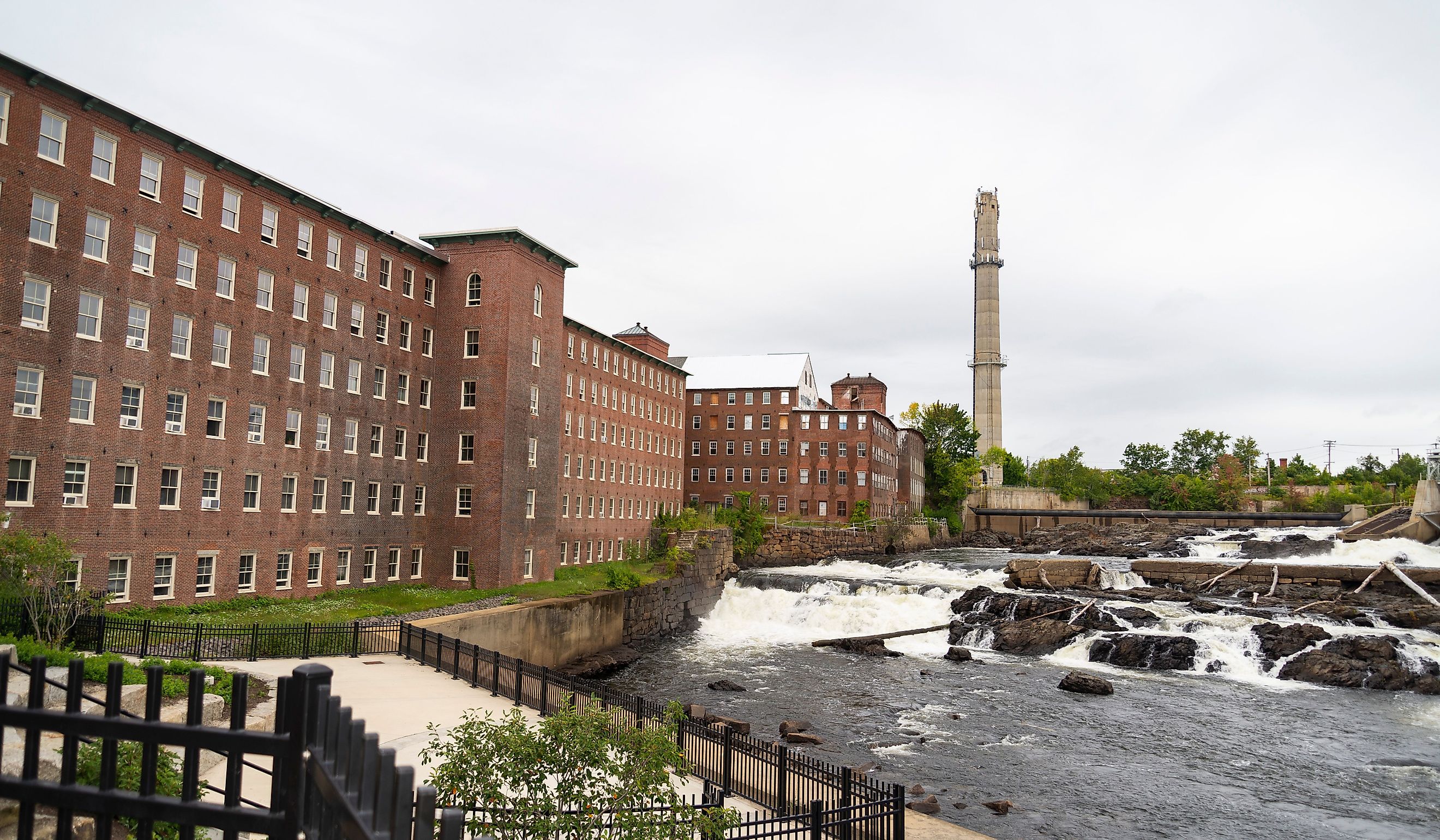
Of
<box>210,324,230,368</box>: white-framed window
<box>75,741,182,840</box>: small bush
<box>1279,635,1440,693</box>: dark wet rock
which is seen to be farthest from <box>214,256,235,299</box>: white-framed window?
<box>1279,635,1440,693</box>: dark wet rock

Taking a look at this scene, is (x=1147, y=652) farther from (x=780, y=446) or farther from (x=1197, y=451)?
(x=1197, y=451)

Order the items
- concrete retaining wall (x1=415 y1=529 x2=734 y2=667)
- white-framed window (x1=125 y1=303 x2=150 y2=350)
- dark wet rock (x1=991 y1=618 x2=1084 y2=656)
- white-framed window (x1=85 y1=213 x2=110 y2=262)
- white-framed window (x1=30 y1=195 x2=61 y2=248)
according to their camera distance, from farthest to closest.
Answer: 1. dark wet rock (x1=991 y1=618 x2=1084 y2=656)
2. concrete retaining wall (x1=415 y1=529 x2=734 y2=667)
3. white-framed window (x1=125 y1=303 x2=150 y2=350)
4. white-framed window (x1=85 y1=213 x2=110 y2=262)
5. white-framed window (x1=30 y1=195 x2=61 y2=248)

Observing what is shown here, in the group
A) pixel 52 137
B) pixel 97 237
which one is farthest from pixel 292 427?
pixel 52 137

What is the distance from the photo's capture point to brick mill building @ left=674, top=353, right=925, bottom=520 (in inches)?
3698

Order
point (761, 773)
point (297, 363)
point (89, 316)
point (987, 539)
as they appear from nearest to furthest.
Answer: point (761, 773)
point (89, 316)
point (297, 363)
point (987, 539)

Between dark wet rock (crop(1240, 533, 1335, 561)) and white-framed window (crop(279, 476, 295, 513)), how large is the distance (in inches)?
2419

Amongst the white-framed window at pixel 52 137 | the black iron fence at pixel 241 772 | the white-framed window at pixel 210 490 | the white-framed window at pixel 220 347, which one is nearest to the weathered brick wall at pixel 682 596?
the white-framed window at pixel 210 490

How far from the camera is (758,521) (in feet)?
259

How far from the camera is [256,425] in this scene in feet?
122

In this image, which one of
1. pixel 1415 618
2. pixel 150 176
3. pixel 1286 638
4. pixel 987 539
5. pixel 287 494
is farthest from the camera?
pixel 987 539

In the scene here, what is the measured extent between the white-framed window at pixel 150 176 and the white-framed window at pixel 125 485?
33.0ft

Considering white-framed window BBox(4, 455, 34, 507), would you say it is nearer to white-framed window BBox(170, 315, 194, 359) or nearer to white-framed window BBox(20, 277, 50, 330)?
white-framed window BBox(20, 277, 50, 330)

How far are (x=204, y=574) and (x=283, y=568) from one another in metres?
3.86

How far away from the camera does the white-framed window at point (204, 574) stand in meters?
34.0
